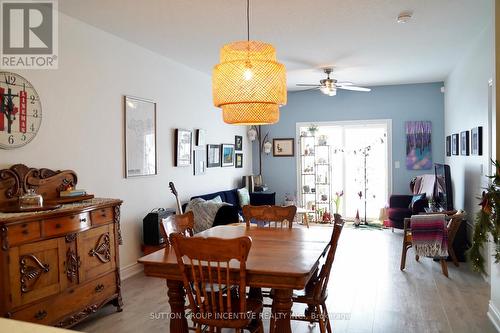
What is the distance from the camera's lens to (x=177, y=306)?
232cm

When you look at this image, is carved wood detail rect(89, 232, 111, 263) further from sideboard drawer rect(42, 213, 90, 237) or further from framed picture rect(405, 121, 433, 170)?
framed picture rect(405, 121, 433, 170)

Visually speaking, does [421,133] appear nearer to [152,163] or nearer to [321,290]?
[152,163]

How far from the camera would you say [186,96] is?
5.77 meters

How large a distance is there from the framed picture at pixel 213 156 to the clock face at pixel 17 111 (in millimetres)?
3313

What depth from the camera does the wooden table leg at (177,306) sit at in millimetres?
2305

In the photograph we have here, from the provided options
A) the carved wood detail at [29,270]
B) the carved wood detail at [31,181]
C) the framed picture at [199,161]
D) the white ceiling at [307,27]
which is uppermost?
the white ceiling at [307,27]

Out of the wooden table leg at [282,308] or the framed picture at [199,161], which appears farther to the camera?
the framed picture at [199,161]

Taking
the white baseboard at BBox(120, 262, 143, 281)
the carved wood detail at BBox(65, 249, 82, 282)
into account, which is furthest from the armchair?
the carved wood detail at BBox(65, 249, 82, 282)

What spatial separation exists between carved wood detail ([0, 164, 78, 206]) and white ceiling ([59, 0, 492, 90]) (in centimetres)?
148

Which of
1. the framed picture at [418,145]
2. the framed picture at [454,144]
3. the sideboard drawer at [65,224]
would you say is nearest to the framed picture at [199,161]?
the sideboard drawer at [65,224]

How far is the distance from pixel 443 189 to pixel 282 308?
13.0 ft

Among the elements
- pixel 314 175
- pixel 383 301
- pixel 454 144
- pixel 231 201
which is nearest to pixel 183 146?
pixel 231 201

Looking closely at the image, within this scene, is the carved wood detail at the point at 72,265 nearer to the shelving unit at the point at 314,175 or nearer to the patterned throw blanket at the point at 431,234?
the patterned throw blanket at the point at 431,234

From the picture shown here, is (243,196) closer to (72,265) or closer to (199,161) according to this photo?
(199,161)
